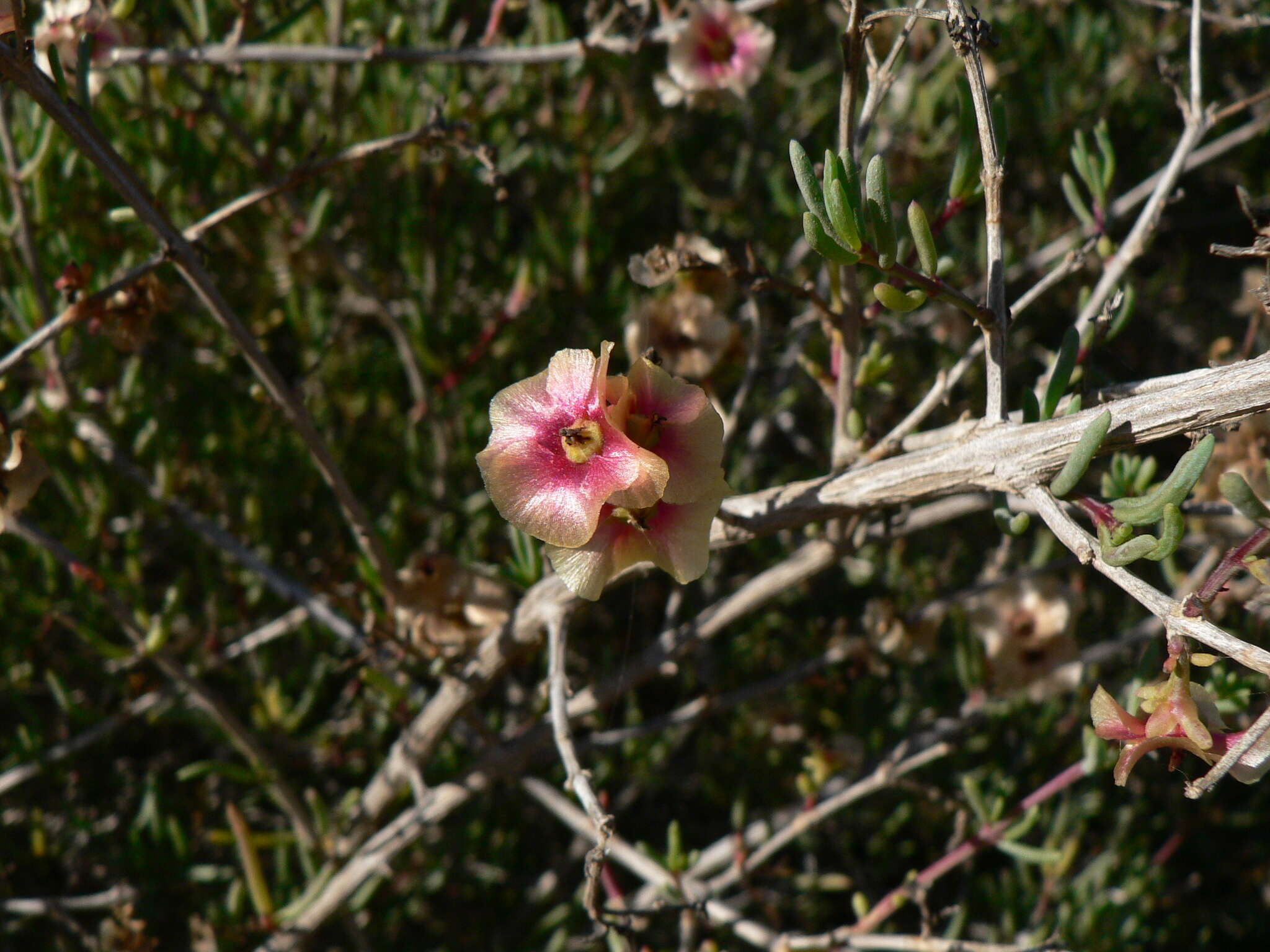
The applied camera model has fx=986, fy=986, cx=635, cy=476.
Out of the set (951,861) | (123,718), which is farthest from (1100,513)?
(123,718)

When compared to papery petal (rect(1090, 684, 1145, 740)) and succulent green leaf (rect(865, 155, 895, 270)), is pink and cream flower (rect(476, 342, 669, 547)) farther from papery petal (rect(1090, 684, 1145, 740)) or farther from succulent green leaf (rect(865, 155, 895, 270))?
papery petal (rect(1090, 684, 1145, 740))

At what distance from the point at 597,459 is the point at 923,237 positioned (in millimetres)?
481

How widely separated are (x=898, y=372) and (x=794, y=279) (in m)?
0.45

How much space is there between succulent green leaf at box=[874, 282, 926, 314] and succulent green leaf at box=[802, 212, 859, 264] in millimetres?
52

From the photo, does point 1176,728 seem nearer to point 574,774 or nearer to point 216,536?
point 574,774

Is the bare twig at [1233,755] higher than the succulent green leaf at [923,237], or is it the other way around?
the succulent green leaf at [923,237]

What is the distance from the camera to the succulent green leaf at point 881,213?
1186 mm

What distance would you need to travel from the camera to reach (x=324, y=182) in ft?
9.21

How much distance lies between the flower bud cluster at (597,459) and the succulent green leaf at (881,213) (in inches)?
10.9

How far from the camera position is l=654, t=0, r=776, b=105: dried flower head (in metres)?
2.42

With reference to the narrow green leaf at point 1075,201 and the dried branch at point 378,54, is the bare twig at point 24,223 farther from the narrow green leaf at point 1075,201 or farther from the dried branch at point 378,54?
the narrow green leaf at point 1075,201

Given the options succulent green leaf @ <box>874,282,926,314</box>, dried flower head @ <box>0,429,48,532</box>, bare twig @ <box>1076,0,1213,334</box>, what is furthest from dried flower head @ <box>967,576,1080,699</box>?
dried flower head @ <box>0,429,48,532</box>

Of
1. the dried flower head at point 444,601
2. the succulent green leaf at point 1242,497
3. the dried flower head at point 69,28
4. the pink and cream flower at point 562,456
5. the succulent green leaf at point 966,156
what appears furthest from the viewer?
the dried flower head at point 444,601

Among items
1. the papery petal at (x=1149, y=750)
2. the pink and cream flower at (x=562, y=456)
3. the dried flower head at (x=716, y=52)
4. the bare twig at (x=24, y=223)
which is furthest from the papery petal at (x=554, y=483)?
the dried flower head at (x=716, y=52)
